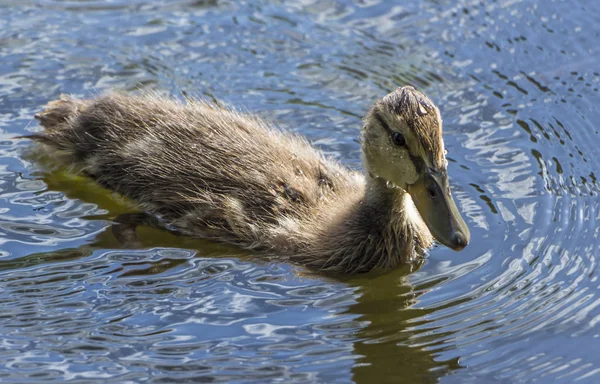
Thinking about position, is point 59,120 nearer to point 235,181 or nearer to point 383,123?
point 235,181

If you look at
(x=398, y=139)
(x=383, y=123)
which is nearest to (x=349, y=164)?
(x=383, y=123)

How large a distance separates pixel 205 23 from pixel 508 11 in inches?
99.3

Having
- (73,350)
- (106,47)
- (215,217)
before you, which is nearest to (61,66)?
(106,47)

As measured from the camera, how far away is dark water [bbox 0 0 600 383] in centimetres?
522

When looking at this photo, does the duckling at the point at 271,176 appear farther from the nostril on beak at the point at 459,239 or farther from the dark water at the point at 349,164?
the dark water at the point at 349,164

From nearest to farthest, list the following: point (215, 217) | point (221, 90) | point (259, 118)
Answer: point (215, 217)
point (259, 118)
point (221, 90)

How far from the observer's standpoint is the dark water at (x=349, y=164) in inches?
205

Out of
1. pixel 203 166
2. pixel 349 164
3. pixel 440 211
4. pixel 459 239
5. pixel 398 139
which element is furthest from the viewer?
pixel 349 164

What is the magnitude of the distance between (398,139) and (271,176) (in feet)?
2.89

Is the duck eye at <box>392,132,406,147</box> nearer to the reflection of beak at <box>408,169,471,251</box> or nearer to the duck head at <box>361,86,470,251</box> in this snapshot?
the duck head at <box>361,86,470,251</box>

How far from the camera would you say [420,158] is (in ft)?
18.7

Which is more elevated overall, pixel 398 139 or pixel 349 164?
pixel 398 139

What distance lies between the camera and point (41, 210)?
264 inches

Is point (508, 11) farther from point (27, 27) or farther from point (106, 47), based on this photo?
point (27, 27)
